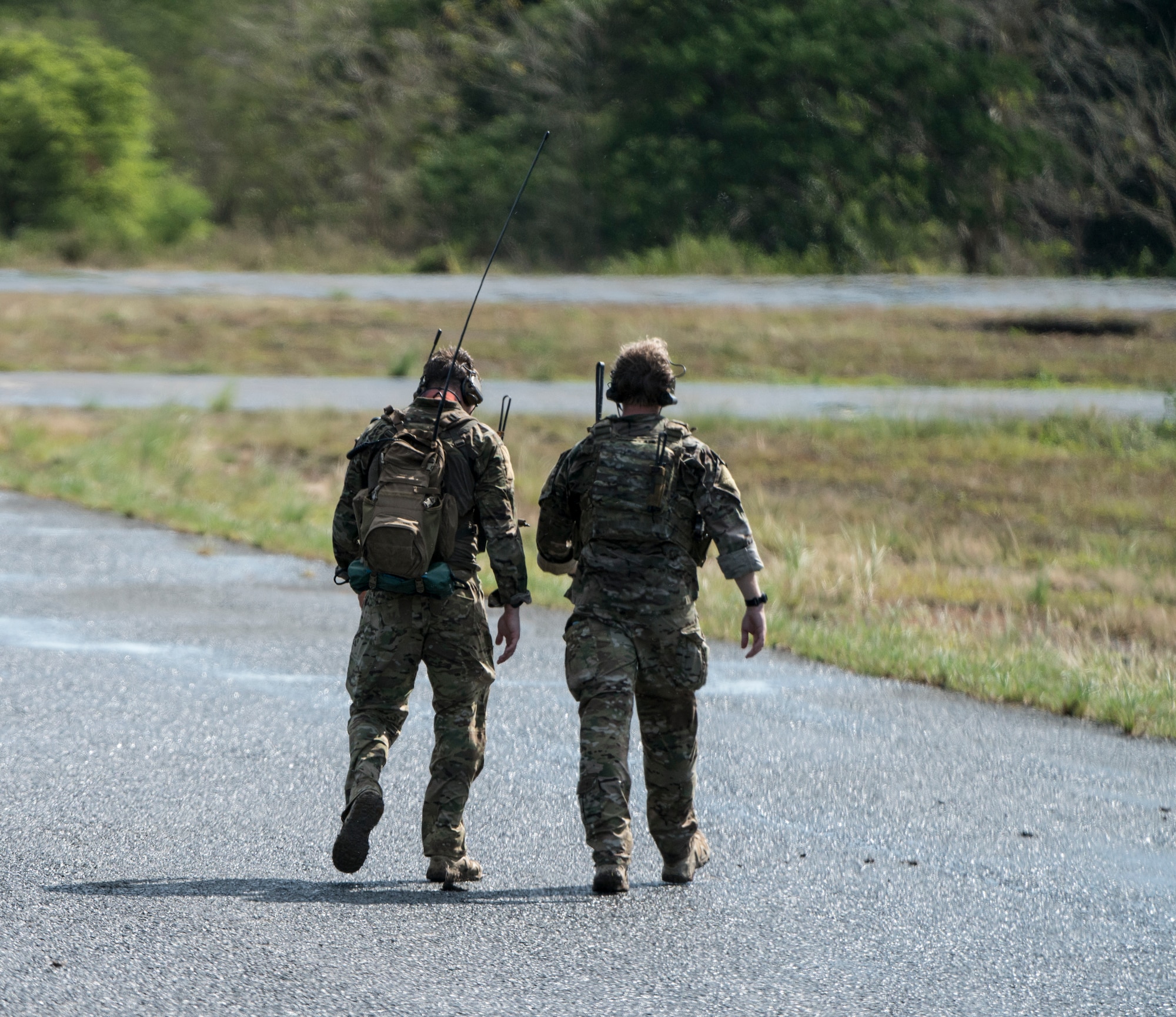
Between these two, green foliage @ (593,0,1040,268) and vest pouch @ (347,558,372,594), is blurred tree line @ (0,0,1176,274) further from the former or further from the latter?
vest pouch @ (347,558,372,594)

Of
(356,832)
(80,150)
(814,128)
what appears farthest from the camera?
(80,150)

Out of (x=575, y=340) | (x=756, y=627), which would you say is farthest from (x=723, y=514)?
(x=575, y=340)

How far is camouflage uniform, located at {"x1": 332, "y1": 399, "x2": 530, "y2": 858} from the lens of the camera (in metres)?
5.34

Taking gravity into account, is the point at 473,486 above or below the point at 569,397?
above

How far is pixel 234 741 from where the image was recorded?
7.16 m

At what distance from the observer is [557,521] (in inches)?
219

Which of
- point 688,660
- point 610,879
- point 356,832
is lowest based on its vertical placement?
point 610,879

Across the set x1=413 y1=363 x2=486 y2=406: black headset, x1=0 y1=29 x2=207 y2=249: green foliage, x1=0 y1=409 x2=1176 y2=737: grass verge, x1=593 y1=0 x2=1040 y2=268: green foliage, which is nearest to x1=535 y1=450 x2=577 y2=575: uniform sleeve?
x1=413 y1=363 x2=486 y2=406: black headset

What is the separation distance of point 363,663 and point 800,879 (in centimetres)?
151

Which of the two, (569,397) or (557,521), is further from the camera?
(569,397)

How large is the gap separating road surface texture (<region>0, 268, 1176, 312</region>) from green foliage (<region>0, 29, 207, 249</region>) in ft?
32.5

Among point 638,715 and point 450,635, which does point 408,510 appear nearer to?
point 450,635

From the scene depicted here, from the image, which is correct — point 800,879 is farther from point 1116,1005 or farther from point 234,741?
point 234,741

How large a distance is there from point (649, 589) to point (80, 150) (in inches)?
1816
